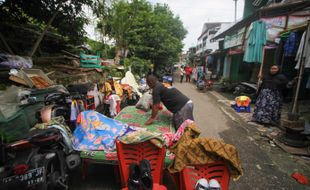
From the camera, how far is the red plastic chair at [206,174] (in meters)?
2.15

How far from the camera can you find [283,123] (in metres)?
4.13

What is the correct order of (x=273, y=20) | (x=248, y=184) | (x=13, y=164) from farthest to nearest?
(x=273, y=20)
(x=248, y=184)
(x=13, y=164)

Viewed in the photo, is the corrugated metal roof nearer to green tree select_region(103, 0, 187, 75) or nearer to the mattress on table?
the mattress on table

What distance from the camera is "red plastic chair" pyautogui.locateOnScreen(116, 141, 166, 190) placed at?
2.31 m

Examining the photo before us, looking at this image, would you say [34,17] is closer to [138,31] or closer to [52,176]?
[52,176]

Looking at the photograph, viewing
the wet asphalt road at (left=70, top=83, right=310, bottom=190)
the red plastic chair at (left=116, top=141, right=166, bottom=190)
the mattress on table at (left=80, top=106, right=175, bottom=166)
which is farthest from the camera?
the wet asphalt road at (left=70, top=83, right=310, bottom=190)

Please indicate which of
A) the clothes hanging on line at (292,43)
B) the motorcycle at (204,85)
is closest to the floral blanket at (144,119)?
the clothes hanging on line at (292,43)

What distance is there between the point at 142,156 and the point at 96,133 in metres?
0.92

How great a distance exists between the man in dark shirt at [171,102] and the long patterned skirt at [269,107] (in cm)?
296

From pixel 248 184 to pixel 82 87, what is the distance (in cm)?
383

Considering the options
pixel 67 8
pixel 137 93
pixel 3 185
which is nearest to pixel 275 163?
pixel 3 185

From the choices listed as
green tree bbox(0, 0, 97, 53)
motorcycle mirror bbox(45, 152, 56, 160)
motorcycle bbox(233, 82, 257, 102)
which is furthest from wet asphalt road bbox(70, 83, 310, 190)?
green tree bbox(0, 0, 97, 53)

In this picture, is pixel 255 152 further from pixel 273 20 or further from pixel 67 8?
pixel 67 8

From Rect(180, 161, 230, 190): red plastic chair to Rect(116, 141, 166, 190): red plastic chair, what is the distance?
1.13 ft
